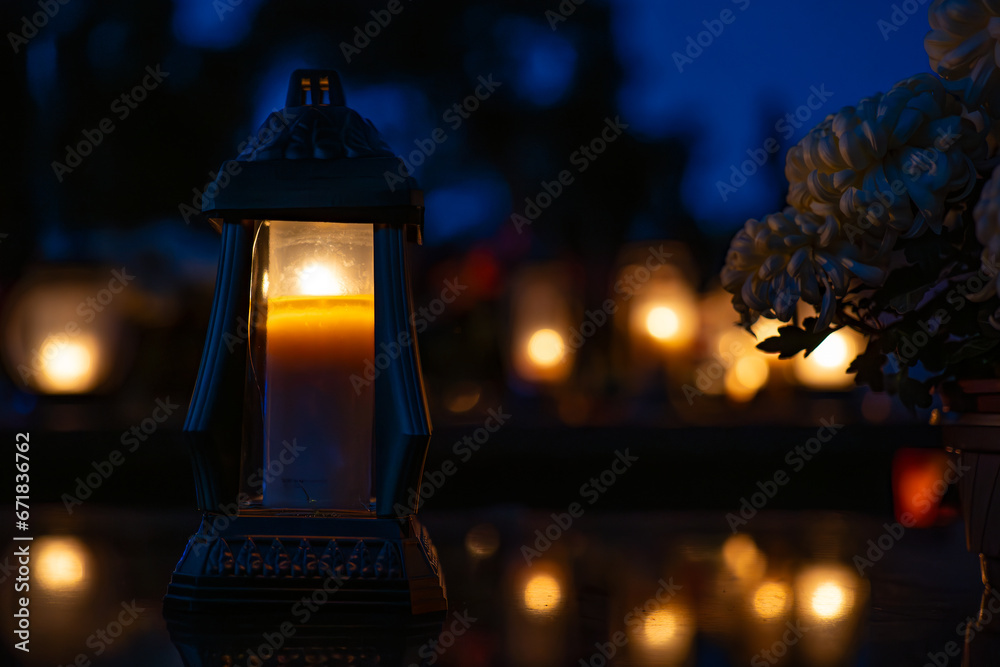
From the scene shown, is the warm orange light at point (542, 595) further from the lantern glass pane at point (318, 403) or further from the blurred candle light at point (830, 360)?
the blurred candle light at point (830, 360)

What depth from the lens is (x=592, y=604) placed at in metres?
0.58

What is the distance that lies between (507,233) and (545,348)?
479mm

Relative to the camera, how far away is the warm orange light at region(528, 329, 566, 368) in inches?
107

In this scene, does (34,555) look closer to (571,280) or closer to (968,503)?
(968,503)

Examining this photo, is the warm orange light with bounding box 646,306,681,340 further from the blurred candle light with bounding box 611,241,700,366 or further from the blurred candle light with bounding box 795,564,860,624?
the blurred candle light with bounding box 795,564,860,624

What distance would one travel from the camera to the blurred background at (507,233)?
1.46 m

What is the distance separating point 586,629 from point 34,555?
1.68 feet

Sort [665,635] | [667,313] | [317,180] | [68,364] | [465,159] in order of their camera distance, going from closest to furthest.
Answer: [665,635]
[317,180]
[465,159]
[68,364]
[667,313]

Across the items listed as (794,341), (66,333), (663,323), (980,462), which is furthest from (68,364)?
(980,462)

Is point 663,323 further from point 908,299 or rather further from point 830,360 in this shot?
point 908,299

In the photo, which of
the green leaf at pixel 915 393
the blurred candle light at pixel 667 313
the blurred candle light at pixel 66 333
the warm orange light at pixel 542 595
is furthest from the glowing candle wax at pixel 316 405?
the blurred candle light at pixel 667 313

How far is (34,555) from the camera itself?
751 millimetres

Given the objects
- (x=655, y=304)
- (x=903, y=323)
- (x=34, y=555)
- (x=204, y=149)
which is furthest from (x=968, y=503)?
(x=655, y=304)

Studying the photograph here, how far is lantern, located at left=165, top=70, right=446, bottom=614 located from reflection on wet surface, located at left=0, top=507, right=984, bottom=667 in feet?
0.13
